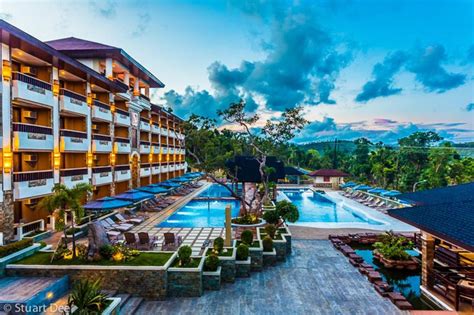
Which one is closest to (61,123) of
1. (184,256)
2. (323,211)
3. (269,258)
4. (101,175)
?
(101,175)

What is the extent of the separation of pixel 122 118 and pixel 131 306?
19.3m

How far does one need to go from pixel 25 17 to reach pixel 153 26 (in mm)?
10239

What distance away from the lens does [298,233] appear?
17719 mm

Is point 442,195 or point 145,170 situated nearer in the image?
point 442,195

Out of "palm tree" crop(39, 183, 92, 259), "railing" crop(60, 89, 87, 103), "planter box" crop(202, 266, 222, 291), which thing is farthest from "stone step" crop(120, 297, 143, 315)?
"railing" crop(60, 89, 87, 103)

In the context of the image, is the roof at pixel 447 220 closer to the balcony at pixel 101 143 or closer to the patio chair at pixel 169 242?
the patio chair at pixel 169 242

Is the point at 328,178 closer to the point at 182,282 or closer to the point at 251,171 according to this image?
the point at 251,171

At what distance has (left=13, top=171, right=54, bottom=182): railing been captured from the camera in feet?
43.7

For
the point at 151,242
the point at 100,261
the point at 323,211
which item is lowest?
the point at 323,211

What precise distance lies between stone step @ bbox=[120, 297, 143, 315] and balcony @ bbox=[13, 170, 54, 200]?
8578 mm

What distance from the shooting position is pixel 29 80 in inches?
553

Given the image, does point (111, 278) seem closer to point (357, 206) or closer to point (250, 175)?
point (250, 175)

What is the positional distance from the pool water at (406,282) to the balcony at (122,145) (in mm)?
20056

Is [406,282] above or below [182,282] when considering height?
Result: below
